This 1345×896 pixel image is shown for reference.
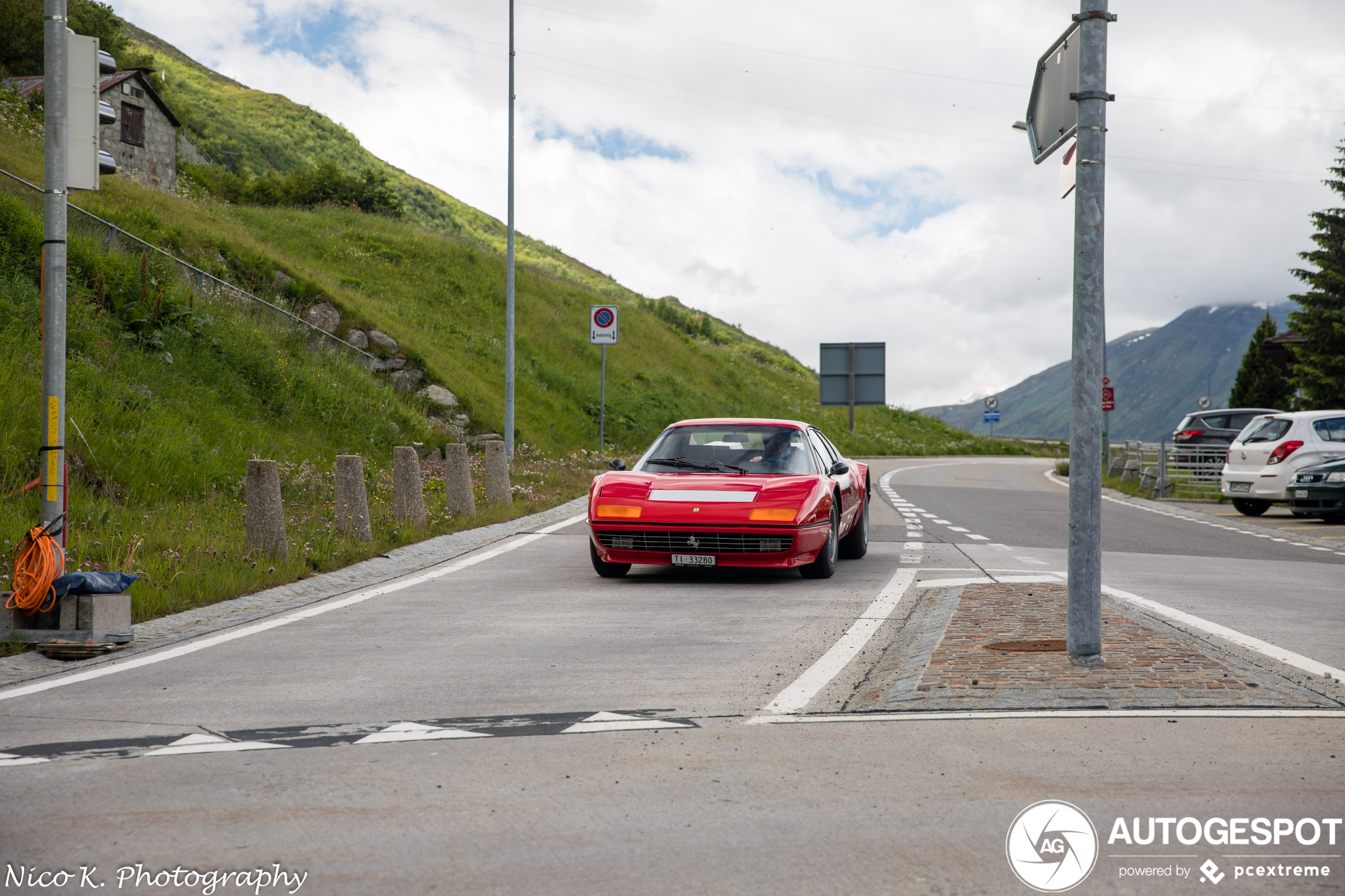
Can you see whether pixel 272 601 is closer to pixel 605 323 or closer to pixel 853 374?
pixel 605 323

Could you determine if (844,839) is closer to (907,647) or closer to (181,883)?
(181,883)

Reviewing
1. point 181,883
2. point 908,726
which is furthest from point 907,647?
point 181,883

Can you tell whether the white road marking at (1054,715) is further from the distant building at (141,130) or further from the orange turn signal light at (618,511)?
the distant building at (141,130)

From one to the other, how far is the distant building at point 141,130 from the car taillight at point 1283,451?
3878cm

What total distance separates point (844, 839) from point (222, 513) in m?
9.99

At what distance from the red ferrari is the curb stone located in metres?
2.01

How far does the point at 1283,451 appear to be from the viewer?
63.2ft

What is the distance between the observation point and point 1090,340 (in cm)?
561

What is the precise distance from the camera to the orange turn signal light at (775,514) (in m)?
9.68

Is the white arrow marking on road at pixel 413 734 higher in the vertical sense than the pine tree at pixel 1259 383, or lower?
lower

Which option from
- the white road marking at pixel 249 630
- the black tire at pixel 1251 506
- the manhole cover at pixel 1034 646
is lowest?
the white road marking at pixel 249 630

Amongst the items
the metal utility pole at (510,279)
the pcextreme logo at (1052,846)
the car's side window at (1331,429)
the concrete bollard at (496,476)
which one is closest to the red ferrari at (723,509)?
the pcextreme logo at (1052,846)

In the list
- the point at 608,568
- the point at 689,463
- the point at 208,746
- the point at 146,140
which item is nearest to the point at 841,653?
the point at 208,746

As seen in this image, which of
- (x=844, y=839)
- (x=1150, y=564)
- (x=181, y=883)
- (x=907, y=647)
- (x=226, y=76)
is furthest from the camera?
(x=226, y=76)
